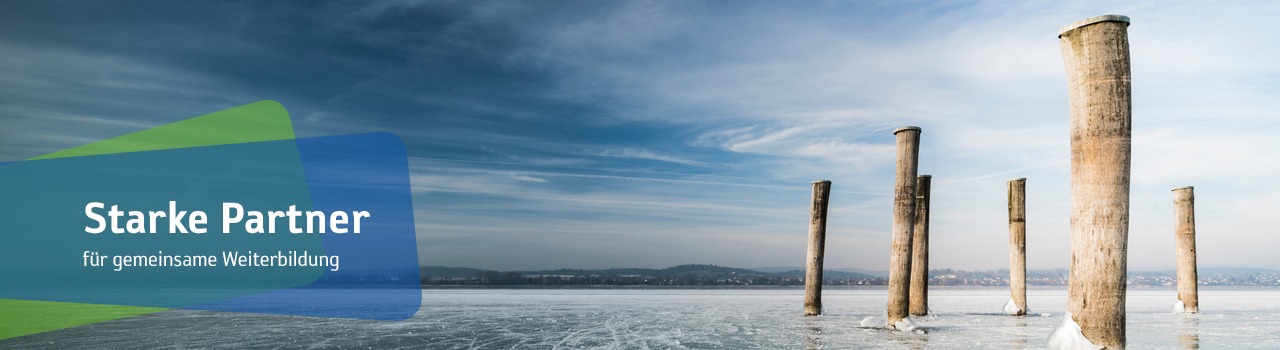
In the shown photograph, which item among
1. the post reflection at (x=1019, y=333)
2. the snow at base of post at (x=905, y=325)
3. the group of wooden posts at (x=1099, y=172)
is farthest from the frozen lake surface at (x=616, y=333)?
the group of wooden posts at (x=1099, y=172)

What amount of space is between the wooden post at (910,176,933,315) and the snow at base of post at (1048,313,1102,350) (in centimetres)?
823

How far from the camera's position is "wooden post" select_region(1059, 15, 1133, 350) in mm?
7801

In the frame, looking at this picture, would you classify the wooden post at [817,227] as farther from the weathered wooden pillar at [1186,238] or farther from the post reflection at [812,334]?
the weathered wooden pillar at [1186,238]

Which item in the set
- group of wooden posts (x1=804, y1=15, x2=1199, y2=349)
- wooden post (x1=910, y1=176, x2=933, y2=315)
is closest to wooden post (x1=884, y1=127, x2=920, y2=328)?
wooden post (x1=910, y1=176, x2=933, y2=315)

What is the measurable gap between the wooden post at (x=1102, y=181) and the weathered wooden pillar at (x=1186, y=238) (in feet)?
42.8

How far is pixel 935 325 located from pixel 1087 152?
8.19m

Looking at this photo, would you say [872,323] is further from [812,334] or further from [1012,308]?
[1012,308]

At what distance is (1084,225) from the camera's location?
26.0ft

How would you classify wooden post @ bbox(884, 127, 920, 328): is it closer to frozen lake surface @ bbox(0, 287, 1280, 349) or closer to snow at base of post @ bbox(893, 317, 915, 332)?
snow at base of post @ bbox(893, 317, 915, 332)

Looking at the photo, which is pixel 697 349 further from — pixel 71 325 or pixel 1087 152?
pixel 71 325

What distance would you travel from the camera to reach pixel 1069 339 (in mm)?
8023

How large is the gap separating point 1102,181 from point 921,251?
29.2 ft

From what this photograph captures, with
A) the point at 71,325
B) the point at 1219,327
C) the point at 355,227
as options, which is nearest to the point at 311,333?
the point at 355,227

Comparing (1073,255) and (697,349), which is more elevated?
(1073,255)
